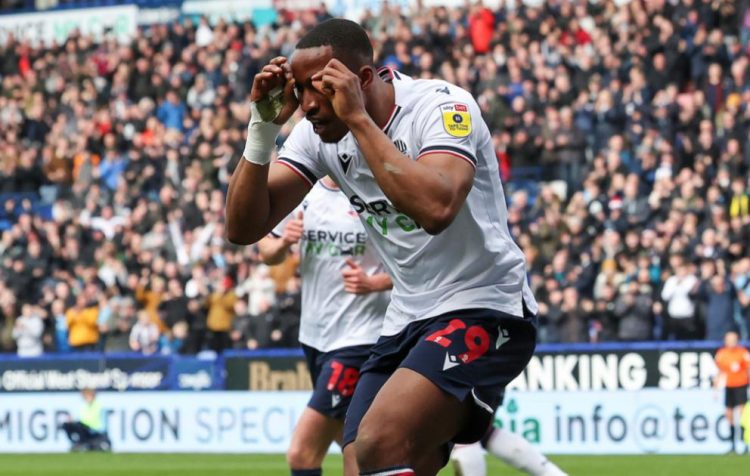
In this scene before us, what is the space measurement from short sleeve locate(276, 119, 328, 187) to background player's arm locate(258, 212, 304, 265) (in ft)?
10.5

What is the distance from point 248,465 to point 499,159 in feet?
27.5

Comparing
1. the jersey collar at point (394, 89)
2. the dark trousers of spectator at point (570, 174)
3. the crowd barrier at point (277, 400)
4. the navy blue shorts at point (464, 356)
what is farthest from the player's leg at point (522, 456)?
the dark trousers of spectator at point (570, 174)

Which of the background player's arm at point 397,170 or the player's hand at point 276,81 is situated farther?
the player's hand at point 276,81

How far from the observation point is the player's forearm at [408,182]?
5637mm

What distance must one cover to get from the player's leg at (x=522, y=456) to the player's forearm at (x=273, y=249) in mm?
1960

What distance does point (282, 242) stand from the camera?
33.0ft

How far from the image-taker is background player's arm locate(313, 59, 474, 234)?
5.64m

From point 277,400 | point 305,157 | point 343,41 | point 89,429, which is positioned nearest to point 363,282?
point 305,157

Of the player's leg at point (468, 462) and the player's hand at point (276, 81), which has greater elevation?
the player's hand at point (276, 81)

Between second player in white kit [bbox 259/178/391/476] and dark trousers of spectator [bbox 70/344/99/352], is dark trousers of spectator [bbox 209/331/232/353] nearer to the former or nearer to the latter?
dark trousers of spectator [bbox 70/344/99/352]

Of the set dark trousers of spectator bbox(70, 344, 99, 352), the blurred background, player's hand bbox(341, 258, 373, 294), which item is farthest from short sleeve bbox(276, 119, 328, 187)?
dark trousers of spectator bbox(70, 344, 99, 352)

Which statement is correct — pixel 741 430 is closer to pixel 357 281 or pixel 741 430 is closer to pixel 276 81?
pixel 357 281

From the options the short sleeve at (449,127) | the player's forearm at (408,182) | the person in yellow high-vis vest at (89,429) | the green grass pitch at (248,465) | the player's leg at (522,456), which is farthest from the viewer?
the person in yellow high-vis vest at (89,429)

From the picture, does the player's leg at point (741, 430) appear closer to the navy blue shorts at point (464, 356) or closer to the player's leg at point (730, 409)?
the player's leg at point (730, 409)
